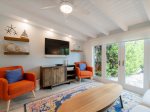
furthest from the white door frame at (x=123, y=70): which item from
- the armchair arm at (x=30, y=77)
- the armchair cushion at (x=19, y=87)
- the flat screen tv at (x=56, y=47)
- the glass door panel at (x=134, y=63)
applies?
the armchair cushion at (x=19, y=87)

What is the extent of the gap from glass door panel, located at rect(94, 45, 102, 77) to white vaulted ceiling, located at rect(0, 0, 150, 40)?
3.81ft

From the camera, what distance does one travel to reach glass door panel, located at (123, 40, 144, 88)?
3395mm

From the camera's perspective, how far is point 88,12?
96.7 inches

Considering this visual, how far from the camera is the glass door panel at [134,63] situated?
339 cm

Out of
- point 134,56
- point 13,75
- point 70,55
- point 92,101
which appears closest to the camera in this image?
point 92,101

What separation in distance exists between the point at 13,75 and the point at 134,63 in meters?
3.86

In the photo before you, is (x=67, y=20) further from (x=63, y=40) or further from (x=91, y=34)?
(x=91, y=34)

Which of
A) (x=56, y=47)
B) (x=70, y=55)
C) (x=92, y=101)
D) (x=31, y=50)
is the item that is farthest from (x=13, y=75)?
(x=70, y=55)

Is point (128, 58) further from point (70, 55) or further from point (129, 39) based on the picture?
point (70, 55)

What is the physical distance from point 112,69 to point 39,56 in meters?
3.06

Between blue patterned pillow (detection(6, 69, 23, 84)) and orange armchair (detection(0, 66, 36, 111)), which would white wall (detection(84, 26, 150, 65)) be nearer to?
orange armchair (detection(0, 66, 36, 111))

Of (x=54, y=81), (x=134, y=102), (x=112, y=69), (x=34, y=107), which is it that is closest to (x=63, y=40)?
(x=54, y=81)

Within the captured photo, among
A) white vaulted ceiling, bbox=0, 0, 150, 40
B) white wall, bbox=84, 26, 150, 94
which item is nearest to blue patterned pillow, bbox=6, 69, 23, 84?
white vaulted ceiling, bbox=0, 0, 150, 40

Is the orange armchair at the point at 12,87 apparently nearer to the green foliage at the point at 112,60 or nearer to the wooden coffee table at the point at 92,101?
the wooden coffee table at the point at 92,101
